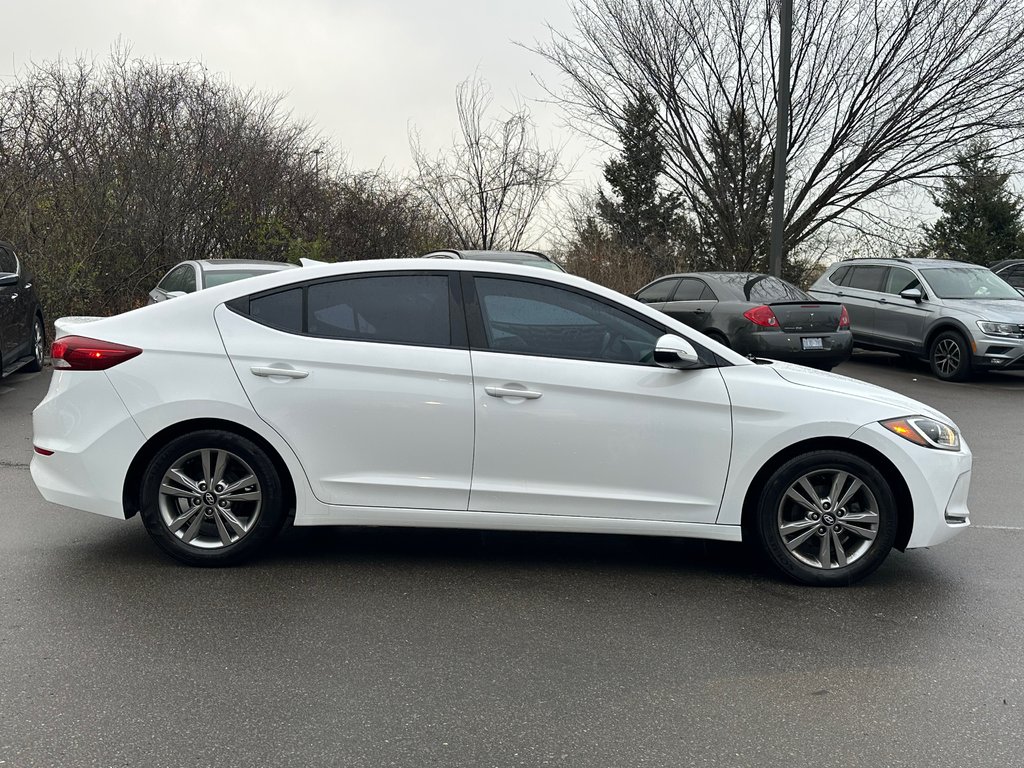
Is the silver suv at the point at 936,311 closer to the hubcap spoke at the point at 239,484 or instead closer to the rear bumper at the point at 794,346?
the rear bumper at the point at 794,346

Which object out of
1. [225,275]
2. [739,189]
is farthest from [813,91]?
[225,275]

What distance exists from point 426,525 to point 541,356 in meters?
1.01

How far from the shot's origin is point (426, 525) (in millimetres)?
4742

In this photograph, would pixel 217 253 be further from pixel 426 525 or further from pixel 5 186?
pixel 426 525

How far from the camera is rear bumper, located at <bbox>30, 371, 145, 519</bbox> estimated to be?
4.66 meters

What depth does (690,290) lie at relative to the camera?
13.1 meters

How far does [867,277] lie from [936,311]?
1774 millimetres

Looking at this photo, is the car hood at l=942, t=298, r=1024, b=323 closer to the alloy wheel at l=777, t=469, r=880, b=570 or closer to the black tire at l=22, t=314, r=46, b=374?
the alloy wheel at l=777, t=469, r=880, b=570

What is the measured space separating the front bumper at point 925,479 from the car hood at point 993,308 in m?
9.63

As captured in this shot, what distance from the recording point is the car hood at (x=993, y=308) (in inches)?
520

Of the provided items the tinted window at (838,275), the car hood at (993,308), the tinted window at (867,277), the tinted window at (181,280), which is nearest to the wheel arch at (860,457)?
the tinted window at (181,280)

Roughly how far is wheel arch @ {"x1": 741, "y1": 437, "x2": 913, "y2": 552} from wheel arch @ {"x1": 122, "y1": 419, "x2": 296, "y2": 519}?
2266 millimetres

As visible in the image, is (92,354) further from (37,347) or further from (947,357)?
(947,357)

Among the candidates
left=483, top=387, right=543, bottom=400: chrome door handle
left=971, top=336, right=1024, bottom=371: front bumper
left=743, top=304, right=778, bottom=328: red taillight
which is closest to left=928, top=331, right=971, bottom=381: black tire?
left=971, top=336, right=1024, bottom=371: front bumper
